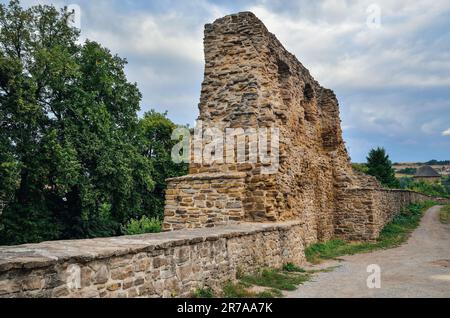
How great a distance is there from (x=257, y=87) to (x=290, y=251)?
4.19 m

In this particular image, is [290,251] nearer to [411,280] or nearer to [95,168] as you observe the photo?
[411,280]

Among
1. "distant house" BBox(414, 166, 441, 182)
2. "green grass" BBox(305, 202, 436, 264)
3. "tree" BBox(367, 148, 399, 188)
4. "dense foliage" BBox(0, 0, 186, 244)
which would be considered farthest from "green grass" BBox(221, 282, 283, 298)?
"distant house" BBox(414, 166, 441, 182)

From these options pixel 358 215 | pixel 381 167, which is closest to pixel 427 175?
pixel 381 167

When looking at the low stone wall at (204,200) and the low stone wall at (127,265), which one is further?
the low stone wall at (204,200)

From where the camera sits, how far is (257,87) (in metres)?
9.86

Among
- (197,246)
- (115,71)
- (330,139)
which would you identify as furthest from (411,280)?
(115,71)

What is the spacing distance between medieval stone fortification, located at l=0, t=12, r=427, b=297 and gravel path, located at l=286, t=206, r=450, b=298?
1.13 metres

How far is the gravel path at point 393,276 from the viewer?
19.5ft

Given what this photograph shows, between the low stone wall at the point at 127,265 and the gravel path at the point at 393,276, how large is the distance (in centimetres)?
120

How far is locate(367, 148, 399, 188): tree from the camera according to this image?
3481 centimetres

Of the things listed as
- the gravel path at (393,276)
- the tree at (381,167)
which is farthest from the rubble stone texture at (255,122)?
the tree at (381,167)

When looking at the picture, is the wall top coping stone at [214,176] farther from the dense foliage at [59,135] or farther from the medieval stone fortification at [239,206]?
the dense foliage at [59,135]

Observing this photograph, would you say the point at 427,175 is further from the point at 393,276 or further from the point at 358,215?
the point at 393,276

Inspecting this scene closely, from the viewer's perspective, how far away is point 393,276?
300 inches
